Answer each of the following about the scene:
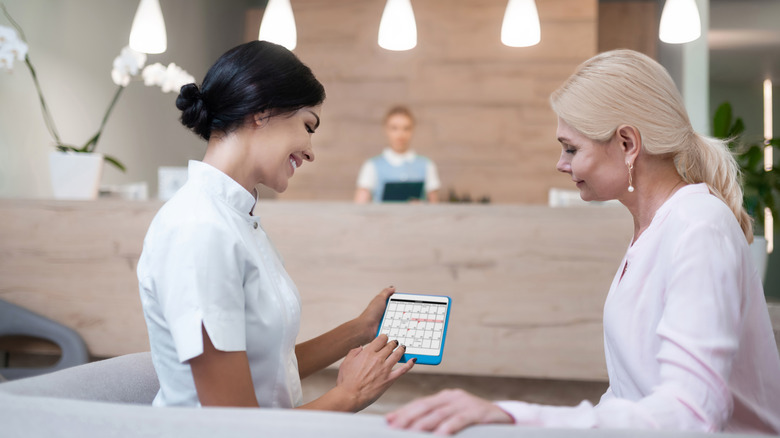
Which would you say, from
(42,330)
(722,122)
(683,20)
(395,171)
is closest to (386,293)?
(42,330)

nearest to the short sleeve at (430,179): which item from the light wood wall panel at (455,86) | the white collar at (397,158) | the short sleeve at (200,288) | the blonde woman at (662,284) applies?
the white collar at (397,158)

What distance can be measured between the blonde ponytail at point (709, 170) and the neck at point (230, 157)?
29.1 inches

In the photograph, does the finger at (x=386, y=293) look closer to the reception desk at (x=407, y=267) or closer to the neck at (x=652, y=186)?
the neck at (x=652, y=186)

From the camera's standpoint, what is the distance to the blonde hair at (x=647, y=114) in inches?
42.4

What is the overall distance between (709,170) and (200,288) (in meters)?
0.85

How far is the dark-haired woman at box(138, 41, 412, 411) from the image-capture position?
90cm

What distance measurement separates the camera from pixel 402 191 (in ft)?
10.6

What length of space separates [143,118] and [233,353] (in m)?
3.62

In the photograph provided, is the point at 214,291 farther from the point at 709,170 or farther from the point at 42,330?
the point at 42,330

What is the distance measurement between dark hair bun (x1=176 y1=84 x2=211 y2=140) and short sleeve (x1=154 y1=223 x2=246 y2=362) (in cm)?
23

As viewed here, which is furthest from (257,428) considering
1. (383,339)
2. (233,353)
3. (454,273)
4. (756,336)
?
(454,273)

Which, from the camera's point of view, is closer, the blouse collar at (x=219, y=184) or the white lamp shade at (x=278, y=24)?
the blouse collar at (x=219, y=184)

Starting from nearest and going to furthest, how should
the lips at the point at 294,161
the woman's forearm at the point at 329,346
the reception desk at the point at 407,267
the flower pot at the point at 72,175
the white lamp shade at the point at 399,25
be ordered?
the lips at the point at 294,161, the woman's forearm at the point at 329,346, the reception desk at the point at 407,267, the flower pot at the point at 72,175, the white lamp shade at the point at 399,25

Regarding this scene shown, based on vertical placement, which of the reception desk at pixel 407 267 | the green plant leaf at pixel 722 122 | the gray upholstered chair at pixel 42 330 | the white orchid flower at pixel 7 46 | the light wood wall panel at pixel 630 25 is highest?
the light wood wall panel at pixel 630 25
